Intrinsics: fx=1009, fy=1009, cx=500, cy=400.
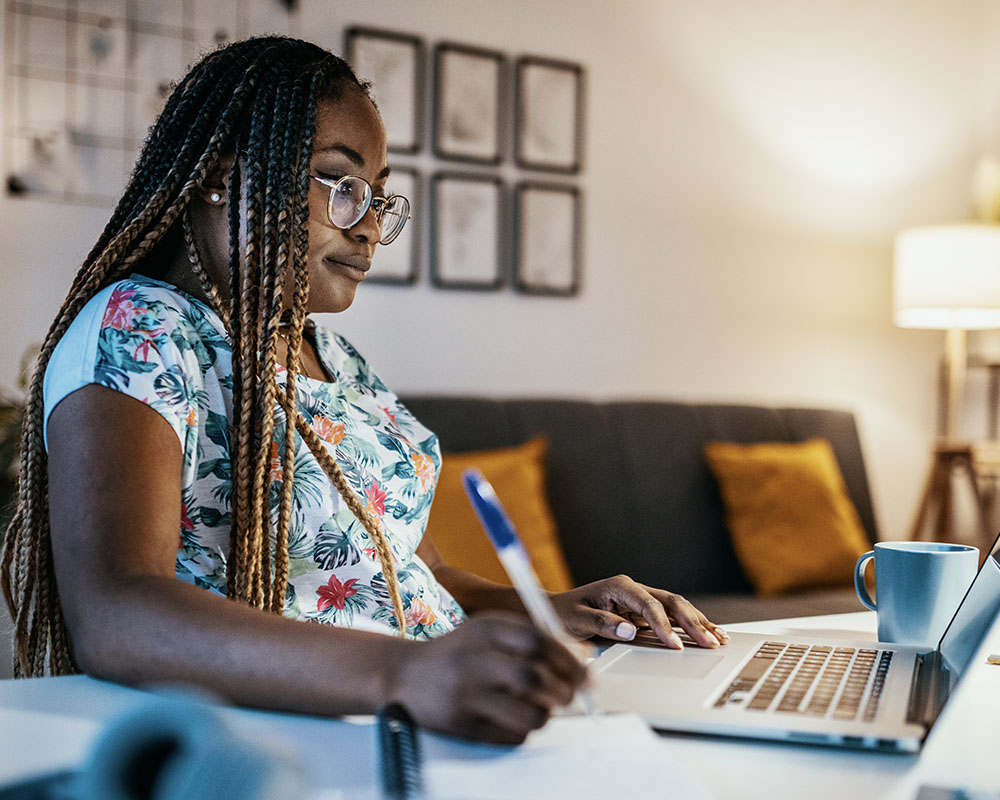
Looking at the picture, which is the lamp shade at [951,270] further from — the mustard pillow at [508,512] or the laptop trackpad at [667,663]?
the laptop trackpad at [667,663]

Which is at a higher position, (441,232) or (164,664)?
(441,232)

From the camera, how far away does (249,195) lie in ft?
3.06

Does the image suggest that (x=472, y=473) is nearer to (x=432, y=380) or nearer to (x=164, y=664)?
(x=164, y=664)

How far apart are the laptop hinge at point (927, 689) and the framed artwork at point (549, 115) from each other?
2170mm

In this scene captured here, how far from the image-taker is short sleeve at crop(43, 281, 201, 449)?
77cm

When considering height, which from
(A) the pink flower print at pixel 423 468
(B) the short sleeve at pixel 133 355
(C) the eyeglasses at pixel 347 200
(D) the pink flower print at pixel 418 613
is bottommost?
(D) the pink flower print at pixel 418 613

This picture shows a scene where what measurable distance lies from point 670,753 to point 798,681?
0.69ft

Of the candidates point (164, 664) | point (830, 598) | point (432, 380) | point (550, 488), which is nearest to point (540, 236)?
point (432, 380)

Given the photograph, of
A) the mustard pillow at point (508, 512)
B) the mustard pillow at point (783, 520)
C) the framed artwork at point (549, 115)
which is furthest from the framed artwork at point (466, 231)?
the mustard pillow at point (783, 520)

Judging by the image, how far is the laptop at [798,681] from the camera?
602mm

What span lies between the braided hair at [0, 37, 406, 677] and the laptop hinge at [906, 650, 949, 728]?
0.46 m

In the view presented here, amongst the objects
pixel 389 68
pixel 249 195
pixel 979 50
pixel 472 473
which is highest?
pixel 979 50

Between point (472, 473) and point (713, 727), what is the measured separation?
23 centimetres

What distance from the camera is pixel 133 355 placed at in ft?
2.59
